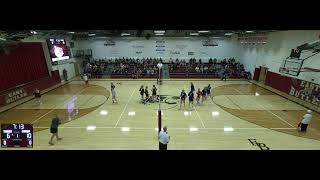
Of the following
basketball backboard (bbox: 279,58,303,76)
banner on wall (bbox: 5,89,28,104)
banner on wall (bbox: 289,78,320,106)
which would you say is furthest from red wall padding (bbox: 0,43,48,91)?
banner on wall (bbox: 289,78,320,106)

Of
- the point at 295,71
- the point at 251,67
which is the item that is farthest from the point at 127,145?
the point at 251,67

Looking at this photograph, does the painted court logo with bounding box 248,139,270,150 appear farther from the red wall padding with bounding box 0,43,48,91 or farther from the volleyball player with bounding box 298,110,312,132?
the red wall padding with bounding box 0,43,48,91

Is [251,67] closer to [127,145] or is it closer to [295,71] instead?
[295,71]

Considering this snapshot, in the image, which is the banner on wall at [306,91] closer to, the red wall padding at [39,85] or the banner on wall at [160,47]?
the banner on wall at [160,47]

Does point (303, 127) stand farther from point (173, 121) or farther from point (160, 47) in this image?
point (160, 47)

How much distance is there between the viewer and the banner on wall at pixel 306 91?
610 inches

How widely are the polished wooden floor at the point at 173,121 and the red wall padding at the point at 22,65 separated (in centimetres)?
225

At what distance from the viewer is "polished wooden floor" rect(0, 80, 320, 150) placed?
10.1 metres
